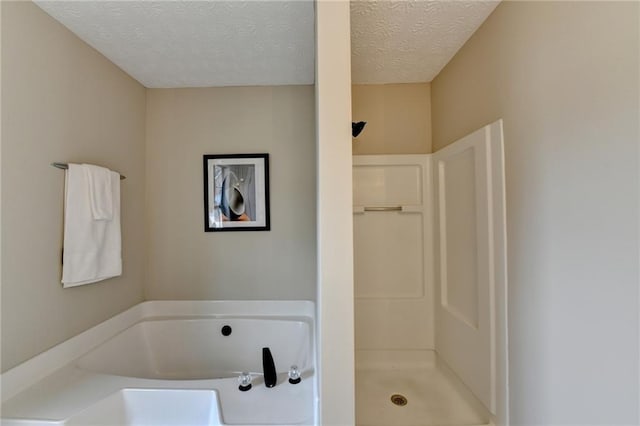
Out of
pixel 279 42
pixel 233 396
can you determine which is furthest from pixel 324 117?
pixel 233 396

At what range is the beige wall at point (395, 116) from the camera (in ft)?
6.79

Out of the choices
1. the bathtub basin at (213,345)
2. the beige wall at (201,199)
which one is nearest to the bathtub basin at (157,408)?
the bathtub basin at (213,345)

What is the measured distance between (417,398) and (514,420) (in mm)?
574

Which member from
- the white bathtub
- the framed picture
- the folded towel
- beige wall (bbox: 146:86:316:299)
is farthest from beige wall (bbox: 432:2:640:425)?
the folded towel

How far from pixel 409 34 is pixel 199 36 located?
116 cm

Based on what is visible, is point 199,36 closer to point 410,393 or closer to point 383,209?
point 383,209

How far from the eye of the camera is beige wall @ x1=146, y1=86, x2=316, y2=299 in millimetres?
2135

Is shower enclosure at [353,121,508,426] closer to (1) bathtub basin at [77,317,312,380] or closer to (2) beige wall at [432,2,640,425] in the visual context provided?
(2) beige wall at [432,2,640,425]

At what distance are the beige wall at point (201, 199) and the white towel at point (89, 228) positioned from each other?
1.52ft

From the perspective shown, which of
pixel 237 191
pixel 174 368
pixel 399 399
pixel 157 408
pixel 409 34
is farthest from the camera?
pixel 237 191

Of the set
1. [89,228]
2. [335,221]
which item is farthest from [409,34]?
[89,228]

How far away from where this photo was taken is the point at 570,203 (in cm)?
95

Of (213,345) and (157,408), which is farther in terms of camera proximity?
(213,345)

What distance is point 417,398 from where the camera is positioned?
170 cm
